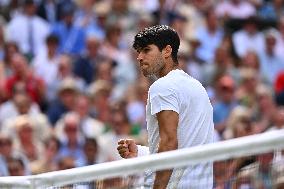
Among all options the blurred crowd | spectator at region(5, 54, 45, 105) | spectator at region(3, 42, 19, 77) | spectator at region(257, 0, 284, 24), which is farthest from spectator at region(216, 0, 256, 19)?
spectator at region(5, 54, 45, 105)

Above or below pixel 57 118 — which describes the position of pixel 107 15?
above

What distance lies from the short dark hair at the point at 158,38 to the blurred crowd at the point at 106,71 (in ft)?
16.2

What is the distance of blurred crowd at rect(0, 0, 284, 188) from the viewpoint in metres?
12.5

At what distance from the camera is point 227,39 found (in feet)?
52.0

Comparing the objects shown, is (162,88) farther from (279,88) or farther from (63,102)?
(279,88)

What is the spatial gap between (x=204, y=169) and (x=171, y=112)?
0.45 meters

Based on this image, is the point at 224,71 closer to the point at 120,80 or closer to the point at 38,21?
the point at 120,80

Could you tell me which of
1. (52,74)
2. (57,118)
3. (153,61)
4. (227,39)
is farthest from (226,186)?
(227,39)

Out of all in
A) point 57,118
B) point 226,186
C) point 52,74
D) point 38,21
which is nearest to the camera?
point 226,186

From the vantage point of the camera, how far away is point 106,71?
1456 centimetres

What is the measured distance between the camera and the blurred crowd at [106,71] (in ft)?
40.9

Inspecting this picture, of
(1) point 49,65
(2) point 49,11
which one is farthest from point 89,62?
(2) point 49,11

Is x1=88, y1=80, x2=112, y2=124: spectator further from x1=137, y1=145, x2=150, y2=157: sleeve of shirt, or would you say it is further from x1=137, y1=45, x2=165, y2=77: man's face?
x1=137, y1=45, x2=165, y2=77: man's face

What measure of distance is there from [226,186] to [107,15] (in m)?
10.9
